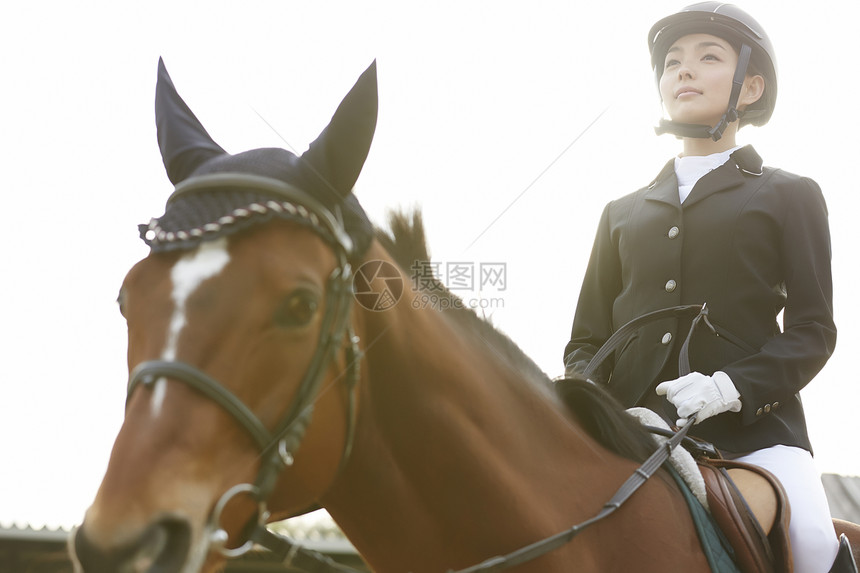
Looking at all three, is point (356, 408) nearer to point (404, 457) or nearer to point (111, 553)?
point (404, 457)

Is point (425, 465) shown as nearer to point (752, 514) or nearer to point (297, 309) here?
point (297, 309)

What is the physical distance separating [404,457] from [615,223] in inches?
84.5

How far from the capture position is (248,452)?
1.78 metres

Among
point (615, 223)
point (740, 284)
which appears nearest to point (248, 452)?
point (740, 284)

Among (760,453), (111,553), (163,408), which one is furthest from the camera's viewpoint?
(760,453)

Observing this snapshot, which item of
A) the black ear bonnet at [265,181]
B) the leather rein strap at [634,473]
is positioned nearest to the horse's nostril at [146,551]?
the black ear bonnet at [265,181]

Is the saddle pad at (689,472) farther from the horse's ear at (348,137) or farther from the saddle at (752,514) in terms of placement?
the horse's ear at (348,137)

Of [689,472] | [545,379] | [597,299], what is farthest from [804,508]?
[597,299]

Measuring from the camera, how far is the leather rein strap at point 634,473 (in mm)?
2156

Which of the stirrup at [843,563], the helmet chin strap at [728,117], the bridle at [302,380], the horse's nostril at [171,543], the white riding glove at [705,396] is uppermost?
the helmet chin strap at [728,117]

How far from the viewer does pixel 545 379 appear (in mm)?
2771

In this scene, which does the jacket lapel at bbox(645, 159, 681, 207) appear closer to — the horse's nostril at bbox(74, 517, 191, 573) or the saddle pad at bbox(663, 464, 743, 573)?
the saddle pad at bbox(663, 464, 743, 573)

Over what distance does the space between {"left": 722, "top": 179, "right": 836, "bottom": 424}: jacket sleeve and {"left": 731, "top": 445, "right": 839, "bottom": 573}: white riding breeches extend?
0.20 meters

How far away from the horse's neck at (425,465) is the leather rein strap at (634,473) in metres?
0.06
